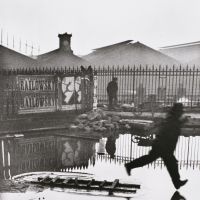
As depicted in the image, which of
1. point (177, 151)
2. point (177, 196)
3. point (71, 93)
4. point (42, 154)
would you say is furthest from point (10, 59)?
point (177, 196)

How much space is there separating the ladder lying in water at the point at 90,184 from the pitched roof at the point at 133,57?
95.9ft

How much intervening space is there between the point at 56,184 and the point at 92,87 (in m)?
Result: 10.3

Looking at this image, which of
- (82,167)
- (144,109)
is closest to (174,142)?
(82,167)

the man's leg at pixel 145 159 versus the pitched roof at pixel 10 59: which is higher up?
the pitched roof at pixel 10 59

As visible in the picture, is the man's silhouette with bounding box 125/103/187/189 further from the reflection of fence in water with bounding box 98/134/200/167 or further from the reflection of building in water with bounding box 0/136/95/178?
the reflection of building in water with bounding box 0/136/95/178

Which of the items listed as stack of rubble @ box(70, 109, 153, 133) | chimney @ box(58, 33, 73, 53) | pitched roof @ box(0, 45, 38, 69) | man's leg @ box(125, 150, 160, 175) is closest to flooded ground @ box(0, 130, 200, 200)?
man's leg @ box(125, 150, 160, 175)

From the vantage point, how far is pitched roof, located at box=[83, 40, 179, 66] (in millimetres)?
35719

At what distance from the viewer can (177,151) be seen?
10.0m

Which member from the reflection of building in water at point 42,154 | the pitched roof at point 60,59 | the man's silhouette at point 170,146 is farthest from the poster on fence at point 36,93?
the pitched roof at point 60,59

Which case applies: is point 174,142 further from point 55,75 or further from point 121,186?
point 55,75

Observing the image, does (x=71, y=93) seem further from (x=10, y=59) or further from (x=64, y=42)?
(x=64, y=42)

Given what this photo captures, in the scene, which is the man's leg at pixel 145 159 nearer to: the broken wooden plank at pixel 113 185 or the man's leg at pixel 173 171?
the man's leg at pixel 173 171

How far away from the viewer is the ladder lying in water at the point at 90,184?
645cm

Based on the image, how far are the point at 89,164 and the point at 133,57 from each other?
2884cm
